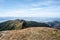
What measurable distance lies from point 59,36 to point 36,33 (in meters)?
2.87

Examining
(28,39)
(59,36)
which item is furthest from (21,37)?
(59,36)

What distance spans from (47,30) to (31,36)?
7.55ft

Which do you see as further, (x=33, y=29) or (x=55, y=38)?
(x=33, y=29)

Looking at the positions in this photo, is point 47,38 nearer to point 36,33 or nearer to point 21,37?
point 36,33

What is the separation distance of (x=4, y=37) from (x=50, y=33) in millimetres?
6124

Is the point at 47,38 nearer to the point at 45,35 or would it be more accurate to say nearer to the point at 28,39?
the point at 45,35

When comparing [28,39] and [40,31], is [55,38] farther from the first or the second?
[28,39]

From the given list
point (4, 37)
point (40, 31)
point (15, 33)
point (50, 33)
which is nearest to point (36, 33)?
point (40, 31)

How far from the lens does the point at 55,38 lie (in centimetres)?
1570

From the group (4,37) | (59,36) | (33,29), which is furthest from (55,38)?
(4,37)

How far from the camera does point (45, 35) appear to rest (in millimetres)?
15969

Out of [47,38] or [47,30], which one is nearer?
[47,38]

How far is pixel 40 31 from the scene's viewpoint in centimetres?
1675

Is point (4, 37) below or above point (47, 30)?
A: below
